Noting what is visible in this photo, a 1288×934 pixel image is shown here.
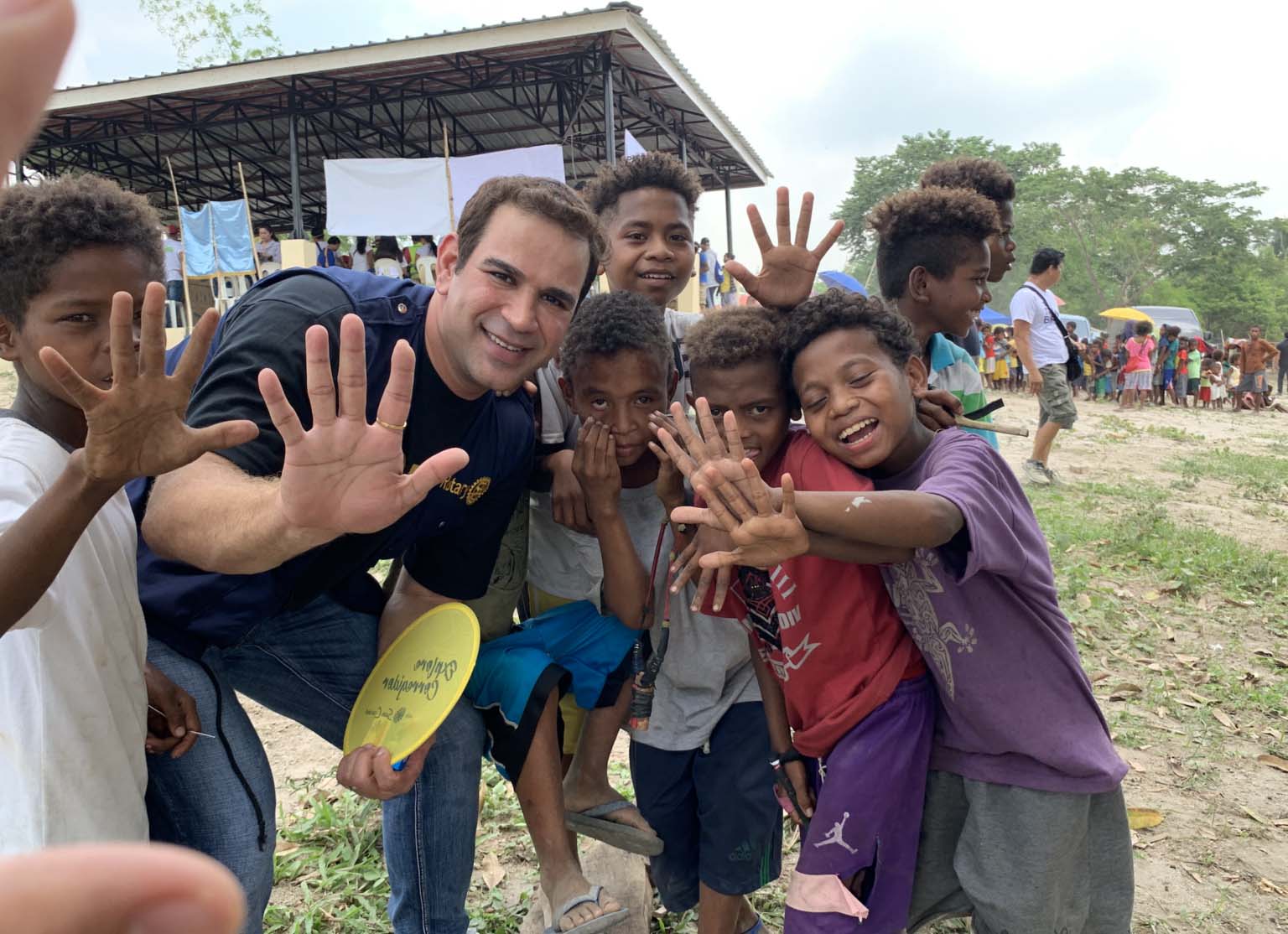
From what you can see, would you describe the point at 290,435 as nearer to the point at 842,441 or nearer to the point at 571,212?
the point at 571,212

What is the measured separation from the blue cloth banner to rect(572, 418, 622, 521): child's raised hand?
12.6 metres

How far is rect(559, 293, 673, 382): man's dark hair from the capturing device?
2.32 metres

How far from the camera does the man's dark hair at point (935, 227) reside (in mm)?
2719

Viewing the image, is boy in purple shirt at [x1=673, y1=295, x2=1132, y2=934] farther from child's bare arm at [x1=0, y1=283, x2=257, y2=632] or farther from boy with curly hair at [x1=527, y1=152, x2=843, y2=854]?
child's bare arm at [x1=0, y1=283, x2=257, y2=632]

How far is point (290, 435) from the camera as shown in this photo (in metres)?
1.37

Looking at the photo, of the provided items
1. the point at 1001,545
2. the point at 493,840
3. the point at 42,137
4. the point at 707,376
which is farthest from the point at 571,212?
the point at 42,137

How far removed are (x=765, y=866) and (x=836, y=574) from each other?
3.18ft

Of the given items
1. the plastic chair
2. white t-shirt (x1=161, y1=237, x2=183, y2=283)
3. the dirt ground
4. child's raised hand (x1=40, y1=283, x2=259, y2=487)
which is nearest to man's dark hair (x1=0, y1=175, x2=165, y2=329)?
child's raised hand (x1=40, y1=283, x2=259, y2=487)

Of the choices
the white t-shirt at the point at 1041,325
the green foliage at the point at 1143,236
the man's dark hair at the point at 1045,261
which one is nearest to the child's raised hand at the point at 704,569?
the white t-shirt at the point at 1041,325

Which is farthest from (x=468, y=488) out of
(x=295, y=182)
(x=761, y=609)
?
(x=295, y=182)

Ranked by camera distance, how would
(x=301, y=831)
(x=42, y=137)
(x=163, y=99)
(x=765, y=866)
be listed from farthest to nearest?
(x=42, y=137) < (x=163, y=99) < (x=301, y=831) < (x=765, y=866)

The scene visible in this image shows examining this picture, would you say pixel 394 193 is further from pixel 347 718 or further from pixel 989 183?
pixel 347 718

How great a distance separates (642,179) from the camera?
3.02 m

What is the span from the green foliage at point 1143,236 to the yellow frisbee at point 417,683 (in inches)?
1669
